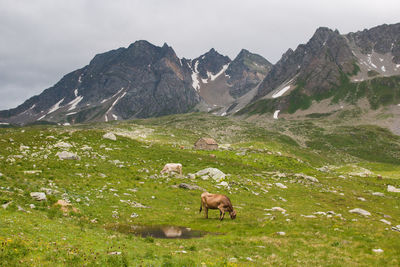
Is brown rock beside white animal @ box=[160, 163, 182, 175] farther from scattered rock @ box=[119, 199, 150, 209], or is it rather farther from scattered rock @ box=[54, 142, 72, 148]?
scattered rock @ box=[54, 142, 72, 148]

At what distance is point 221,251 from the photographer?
15.6 m

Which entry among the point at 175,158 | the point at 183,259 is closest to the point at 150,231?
the point at 183,259

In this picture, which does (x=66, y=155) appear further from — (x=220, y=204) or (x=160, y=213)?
(x=220, y=204)

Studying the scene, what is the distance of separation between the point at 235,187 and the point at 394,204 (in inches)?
956

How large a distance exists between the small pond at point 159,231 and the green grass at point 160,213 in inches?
30.8

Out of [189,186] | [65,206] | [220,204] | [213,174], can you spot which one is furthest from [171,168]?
[65,206]

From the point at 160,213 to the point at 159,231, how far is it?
164 inches

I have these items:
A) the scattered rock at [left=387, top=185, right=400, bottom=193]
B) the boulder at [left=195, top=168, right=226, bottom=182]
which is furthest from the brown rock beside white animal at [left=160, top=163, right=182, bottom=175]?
the scattered rock at [left=387, top=185, right=400, bottom=193]

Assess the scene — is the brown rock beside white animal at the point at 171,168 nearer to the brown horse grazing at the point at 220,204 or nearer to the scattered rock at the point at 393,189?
the brown horse grazing at the point at 220,204

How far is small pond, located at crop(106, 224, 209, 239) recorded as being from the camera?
19031 mm

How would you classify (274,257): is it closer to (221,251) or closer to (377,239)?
(221,251)

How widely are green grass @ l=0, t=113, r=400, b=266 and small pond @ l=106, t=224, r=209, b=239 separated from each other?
0.78m

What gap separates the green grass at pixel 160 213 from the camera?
508 inches

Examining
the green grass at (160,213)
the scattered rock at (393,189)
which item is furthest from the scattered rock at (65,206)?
the scattered rock at (393,189)
